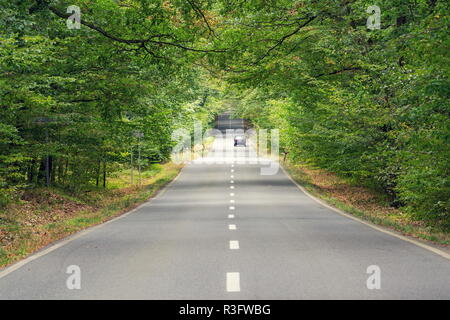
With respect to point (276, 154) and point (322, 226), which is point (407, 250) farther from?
point (276, 154)

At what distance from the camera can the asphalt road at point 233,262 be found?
7.39m

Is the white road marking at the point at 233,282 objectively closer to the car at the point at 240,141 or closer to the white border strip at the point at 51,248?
the white border strip at the point at 51,248

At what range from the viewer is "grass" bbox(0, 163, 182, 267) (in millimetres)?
12636

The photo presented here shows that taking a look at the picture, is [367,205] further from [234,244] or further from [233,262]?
[233,262]

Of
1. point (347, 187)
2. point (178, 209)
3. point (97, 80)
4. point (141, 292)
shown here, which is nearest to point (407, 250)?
point (141, 292)

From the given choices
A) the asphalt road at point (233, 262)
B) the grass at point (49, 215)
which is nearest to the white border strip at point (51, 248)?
the asphalt road at point (233, 262)

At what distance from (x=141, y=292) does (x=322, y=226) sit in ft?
29.3

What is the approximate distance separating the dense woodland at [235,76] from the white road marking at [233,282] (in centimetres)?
542

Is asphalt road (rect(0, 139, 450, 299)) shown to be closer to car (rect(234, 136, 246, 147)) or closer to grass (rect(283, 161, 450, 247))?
grass (rect(283, 161, 450, 247))

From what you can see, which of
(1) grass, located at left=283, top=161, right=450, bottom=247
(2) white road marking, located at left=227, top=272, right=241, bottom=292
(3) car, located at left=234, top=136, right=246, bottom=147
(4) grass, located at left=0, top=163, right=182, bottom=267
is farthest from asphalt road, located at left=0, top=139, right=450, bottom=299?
(3) car, located at left=234, top=136, right=246, bottom=147

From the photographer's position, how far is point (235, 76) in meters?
24.1

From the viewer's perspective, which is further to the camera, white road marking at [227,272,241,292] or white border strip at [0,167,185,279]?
white border strip at [0,167,185,279]

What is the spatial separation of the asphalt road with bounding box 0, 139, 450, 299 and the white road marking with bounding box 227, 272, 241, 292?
0.04 feet

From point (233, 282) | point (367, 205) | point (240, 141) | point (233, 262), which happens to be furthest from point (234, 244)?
point (240, 141)
